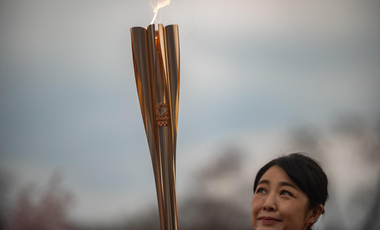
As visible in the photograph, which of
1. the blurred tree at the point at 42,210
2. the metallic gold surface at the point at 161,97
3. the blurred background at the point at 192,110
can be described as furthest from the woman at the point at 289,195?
the blurred tree at the point at 42,210

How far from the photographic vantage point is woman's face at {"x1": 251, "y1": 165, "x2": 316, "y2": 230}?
1.29m

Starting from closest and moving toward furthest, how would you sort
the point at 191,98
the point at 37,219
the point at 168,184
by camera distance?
1. the point at 168,184
2. the point at 37,219
3. the point at 191,98

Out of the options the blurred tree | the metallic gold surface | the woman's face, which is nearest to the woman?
the woman's face

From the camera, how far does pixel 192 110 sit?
2082 millimetres

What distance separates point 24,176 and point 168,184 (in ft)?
3.24

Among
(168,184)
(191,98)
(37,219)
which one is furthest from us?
(191,98)

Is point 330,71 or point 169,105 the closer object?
point 169,105

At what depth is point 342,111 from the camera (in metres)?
1.99

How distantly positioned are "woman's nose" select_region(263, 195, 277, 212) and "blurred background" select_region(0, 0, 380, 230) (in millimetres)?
674

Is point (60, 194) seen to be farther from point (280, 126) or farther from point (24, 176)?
point (280, 126)

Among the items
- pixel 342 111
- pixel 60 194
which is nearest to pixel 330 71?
pixel 342 111

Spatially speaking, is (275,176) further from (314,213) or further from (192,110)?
(192,110)

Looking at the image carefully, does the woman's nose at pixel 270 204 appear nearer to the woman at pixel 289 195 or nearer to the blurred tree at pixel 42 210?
the woman at pixel 289 195

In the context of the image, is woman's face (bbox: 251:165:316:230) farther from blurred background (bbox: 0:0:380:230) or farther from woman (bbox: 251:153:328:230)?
blurred background (bbox: 0:0:380:230)
